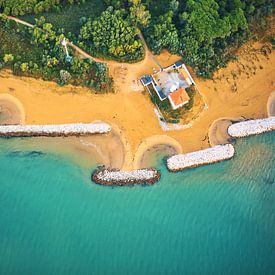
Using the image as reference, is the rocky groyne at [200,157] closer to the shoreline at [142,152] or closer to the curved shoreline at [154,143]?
the shoreline at [142,152]

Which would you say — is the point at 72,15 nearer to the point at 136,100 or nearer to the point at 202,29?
the point at 136,100

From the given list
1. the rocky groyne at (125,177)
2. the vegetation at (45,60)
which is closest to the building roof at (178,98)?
the vegetation at (45,60)

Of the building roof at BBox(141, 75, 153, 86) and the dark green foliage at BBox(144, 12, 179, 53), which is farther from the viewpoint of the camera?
the dark green foliage at BBox(144, 12, 179, 53)

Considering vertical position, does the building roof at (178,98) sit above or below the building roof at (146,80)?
below

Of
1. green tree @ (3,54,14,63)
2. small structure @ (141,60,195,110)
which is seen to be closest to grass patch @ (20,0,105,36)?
green tree @ (3,54,14,63)

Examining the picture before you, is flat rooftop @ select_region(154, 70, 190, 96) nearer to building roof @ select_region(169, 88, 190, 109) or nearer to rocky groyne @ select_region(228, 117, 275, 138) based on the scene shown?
building roof @ select_region(169, 88, 190, 109)
